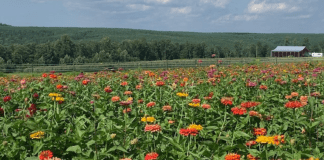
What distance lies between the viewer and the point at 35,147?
2162 mm

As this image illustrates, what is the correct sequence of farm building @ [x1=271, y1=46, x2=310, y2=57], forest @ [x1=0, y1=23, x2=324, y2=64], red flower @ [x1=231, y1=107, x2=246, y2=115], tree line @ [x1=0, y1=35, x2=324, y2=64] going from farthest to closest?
farm building @ [x1=271, y1=46, x2=310, y2=57]
forest @ [x1=0, y1=23, x2=324, y2=64]
tree line @ [x1=0, y1=35, x2=324, y2=64]
red flower @ [x1=231, y1=107, x2=246, y2=115]

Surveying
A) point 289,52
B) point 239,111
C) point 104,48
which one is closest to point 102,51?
point 104,48

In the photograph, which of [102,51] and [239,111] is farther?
[102,51]

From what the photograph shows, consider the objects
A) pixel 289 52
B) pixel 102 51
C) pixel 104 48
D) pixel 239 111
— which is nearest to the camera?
pixel 239 111

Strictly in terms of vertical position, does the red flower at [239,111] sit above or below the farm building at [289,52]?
below

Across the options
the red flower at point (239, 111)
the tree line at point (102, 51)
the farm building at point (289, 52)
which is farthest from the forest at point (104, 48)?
the red flower at point (239, 111)

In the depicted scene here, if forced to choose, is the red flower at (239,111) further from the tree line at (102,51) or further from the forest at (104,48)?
the tree line at (102,51)

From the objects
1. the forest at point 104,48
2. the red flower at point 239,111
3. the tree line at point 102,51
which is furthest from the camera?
the forest at point 104,48

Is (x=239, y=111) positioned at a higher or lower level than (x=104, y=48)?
lower

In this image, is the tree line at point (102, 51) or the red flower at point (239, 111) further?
the tree line at point (102, 51)

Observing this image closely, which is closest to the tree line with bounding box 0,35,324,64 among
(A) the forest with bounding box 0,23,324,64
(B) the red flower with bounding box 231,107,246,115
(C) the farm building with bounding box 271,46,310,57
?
(A) the forest with bounding box 0,23,324,64

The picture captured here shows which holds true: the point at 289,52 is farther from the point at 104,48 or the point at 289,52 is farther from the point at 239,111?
the point at 239,111

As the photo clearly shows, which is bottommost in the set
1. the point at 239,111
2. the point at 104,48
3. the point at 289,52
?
the point at 239,111

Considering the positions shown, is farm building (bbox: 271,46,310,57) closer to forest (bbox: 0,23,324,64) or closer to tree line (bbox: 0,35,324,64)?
tree line (bbox: 0,35,324,64)
